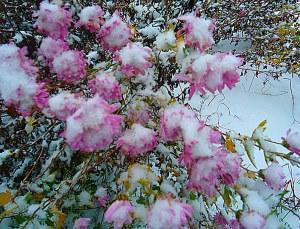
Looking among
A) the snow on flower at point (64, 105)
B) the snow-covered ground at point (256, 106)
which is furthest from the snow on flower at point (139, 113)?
the snow-covered ground at point (256, 106)

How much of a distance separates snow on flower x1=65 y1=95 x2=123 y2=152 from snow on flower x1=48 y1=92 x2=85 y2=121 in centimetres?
7

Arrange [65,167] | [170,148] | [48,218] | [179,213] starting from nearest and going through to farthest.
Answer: [179,213], [48,218], [170,148], [65,167]

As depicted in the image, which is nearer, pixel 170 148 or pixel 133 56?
pixel 133 56

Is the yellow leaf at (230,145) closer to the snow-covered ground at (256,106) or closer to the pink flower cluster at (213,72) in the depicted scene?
the pink flower cluster at (213,72)

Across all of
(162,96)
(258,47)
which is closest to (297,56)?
(258,47)

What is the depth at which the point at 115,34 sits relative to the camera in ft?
3.59

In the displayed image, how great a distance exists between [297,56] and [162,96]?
2.40m

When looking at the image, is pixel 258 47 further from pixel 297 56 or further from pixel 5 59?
pixel 5 59

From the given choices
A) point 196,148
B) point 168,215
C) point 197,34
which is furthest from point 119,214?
point 197,34

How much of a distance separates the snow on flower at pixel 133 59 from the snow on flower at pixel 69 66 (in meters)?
0.12

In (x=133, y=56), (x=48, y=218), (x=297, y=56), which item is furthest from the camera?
(x=297, y=56)

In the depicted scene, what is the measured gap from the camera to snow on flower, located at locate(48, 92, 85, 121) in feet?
2.89

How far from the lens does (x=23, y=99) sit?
0.86 metres

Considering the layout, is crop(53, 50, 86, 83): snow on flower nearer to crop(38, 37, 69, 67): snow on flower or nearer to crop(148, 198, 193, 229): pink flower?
crop(38, 37, 69, 67): snow on flower
